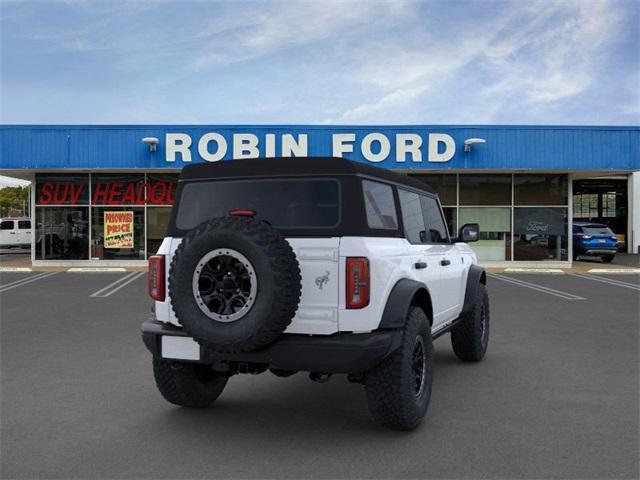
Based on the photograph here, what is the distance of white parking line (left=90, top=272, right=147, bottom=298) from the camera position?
523 inches

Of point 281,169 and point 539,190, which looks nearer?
point 281,169

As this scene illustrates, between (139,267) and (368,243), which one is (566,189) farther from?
(368,243)

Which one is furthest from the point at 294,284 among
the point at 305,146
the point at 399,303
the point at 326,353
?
the point at 305,146

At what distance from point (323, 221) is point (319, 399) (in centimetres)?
188

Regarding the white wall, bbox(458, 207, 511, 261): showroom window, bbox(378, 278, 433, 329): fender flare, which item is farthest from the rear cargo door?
the white wall

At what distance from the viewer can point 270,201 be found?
4430mm

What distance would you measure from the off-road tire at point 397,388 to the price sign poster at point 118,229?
63.9ft

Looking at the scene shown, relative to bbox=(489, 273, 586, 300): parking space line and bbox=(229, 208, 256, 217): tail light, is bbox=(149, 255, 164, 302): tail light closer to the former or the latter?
bbox=(229, 208, 256, 217): tail light

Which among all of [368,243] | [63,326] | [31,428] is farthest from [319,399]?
[63,326]

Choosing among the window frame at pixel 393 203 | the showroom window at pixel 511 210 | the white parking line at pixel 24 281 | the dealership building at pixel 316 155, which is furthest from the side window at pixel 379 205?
the showroom window at pixel 511 210

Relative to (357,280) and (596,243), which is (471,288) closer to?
(357,280)

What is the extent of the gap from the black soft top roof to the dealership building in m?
15.9

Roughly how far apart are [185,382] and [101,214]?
61.9ft

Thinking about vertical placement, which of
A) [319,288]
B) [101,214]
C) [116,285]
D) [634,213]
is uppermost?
[634,213]
